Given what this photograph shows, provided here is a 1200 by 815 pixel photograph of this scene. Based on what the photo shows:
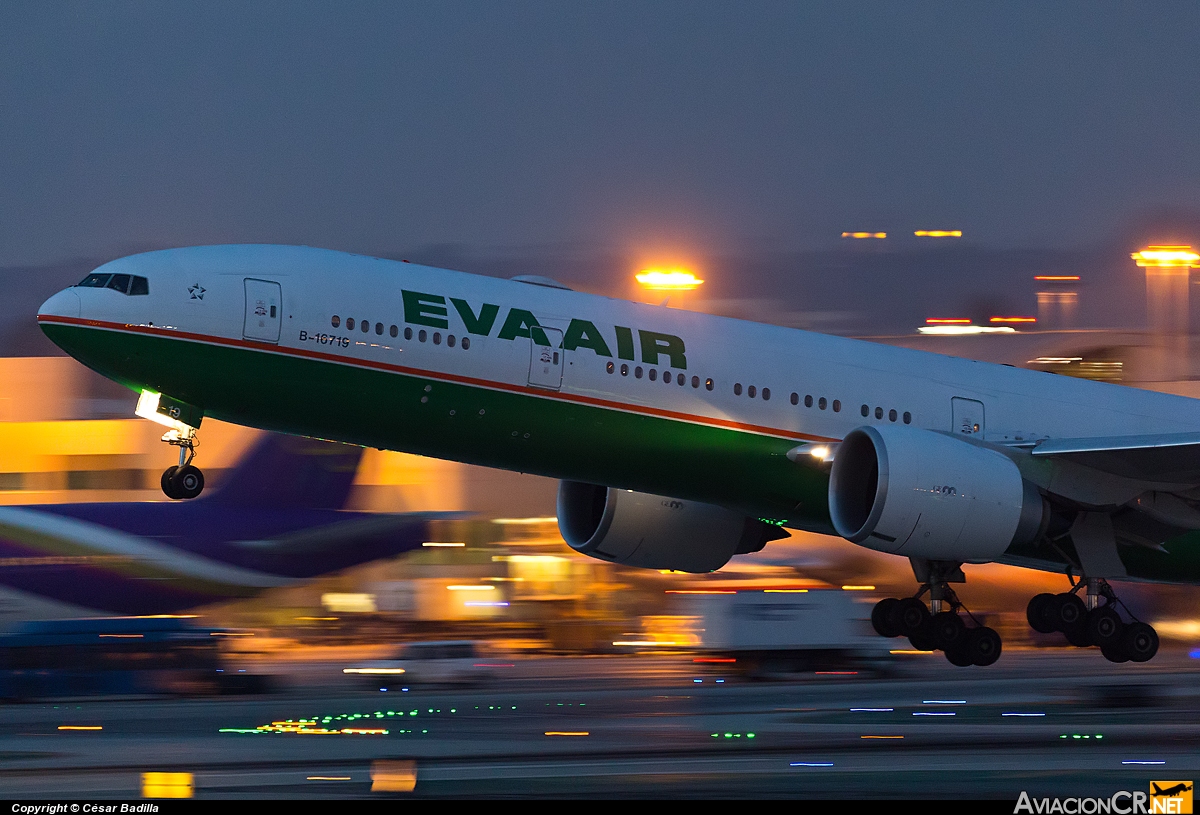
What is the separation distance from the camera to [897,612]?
2972cm

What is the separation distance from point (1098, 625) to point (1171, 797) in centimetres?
914

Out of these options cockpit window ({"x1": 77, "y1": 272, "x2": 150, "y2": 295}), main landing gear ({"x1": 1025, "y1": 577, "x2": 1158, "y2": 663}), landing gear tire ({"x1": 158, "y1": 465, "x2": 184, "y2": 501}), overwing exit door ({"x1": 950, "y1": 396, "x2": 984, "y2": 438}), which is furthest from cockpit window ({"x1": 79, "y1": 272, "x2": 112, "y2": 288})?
main landing gear ({"x1": 1025, "y1": 577, "x2": 1158, "y2": 663})

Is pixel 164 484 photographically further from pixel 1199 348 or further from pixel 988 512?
pixel 1199 348

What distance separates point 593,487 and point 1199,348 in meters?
35.0

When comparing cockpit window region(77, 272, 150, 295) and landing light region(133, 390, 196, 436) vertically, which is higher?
cockpit window region(77, 272, 150, 295)

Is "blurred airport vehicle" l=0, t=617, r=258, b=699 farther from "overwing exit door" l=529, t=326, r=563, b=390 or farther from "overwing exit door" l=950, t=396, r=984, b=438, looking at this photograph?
"overwing exit door" l=950, t=396, r=984, b=438

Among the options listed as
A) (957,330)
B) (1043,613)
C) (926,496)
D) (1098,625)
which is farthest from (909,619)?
(957,330)

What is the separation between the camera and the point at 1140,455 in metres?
26.5

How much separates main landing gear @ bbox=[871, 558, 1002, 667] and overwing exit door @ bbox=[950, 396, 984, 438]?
8.79ft

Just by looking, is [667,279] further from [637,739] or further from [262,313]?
[262,313]

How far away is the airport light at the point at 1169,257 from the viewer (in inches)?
2315

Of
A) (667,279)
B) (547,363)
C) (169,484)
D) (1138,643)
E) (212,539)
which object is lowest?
(1138,643)

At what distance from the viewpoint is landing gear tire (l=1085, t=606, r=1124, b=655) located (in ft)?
93.9

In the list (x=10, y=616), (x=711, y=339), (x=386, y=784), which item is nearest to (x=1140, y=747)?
(x=711, y=339)
